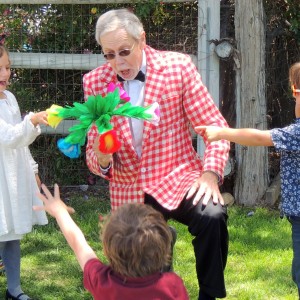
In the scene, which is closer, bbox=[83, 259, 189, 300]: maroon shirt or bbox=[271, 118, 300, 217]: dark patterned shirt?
bbox=[83, 259, 189, 300]: maroon shirt

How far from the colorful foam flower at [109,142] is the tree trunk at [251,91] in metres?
2.82

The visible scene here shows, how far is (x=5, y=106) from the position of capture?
3994 mm

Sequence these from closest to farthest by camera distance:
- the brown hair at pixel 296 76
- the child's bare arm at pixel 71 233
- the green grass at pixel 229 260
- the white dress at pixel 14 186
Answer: the child's bare arm at pixel 71 233
the brown hair at pixel 296 76
the white dress at pixel 14 186
the green grass at pixel 229 260

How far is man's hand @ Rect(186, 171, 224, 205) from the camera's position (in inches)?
134

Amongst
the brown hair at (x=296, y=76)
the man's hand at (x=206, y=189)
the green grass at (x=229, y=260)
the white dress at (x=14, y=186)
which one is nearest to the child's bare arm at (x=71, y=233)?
the man's hand at (x=206, y=189)

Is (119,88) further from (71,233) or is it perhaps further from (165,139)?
(71,233)

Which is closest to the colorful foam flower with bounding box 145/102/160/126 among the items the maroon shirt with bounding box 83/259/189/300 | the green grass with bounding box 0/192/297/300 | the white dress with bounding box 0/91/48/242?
the white dress with bounding box 0/91/48/242

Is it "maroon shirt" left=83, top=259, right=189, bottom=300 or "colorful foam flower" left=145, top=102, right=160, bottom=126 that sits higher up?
"colorful foam flower" left=145, top=102, right=160, bottom=126

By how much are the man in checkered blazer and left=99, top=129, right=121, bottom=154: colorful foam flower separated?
115 mm

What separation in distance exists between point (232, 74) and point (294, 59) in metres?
0.86

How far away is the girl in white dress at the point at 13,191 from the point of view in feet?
13.0

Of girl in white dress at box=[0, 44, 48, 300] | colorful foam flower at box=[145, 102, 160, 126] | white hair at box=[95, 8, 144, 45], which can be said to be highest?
white hair at box=[95, 8, 144, 45]

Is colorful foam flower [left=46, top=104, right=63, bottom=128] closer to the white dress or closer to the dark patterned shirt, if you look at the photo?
the white dress

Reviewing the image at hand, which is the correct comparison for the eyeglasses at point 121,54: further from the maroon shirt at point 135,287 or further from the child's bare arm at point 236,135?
the maroon shirt at point 135,287
